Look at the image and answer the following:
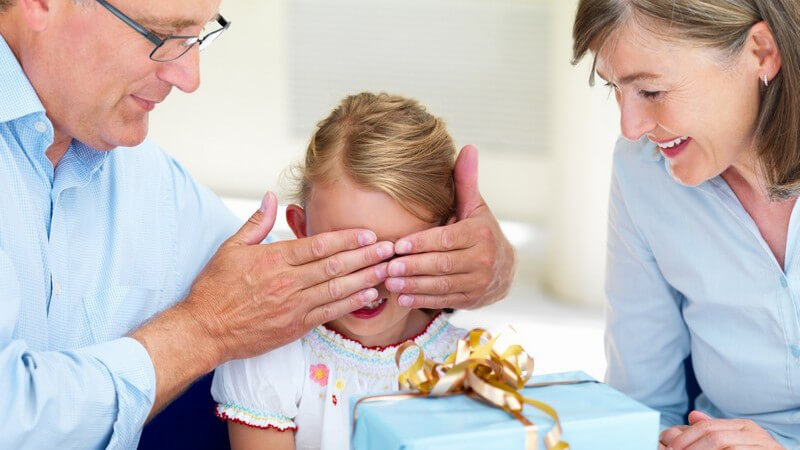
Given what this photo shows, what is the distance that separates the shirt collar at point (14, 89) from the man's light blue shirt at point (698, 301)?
0.94 m

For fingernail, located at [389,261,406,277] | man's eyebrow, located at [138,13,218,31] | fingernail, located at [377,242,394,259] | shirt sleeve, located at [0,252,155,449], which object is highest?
man's eyebrow, located at [138,13,218,31]

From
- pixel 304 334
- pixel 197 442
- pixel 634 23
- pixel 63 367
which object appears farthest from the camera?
pixel 197 442

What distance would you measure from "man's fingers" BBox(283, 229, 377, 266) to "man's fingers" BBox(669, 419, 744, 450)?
0.52 metres

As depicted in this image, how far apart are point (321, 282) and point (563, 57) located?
288cm

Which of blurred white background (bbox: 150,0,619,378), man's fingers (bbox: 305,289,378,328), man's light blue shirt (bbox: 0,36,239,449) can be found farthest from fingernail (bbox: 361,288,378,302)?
blurred white background (bbox: 150,0,619,378)

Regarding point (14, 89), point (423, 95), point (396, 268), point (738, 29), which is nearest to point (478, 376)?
point (396, 268)

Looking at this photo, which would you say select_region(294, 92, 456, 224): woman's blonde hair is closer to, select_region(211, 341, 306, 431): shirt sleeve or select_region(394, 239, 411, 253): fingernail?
select_region(394, 239, 411, 253): fingernail

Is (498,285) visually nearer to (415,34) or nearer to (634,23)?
(634,23)

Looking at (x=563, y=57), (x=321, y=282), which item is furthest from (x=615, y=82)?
(x=563, y=57)

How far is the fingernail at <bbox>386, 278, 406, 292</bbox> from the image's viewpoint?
156cm

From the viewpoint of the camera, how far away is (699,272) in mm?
1692

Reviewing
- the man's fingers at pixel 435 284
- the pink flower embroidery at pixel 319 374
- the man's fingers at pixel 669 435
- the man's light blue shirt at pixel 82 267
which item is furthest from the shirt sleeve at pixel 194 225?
the man's fingers at pixel 669 435

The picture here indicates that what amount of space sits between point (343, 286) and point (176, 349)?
0.84ft

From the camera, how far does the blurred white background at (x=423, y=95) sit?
174 inches
